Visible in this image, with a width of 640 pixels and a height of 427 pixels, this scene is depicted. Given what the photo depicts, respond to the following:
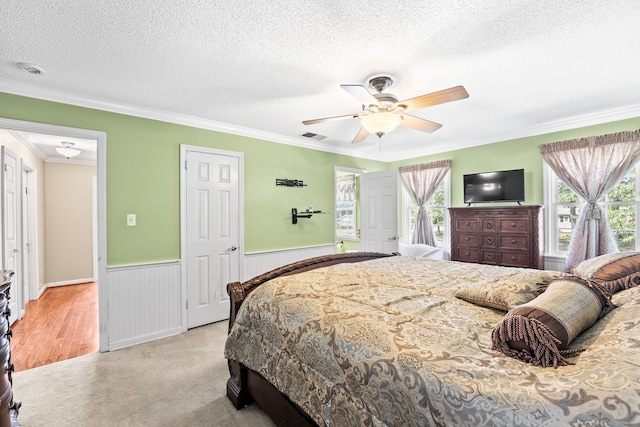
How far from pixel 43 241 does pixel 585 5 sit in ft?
25.2

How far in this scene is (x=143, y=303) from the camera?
3.26m

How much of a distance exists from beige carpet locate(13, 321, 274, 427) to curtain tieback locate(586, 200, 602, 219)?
4.13 m

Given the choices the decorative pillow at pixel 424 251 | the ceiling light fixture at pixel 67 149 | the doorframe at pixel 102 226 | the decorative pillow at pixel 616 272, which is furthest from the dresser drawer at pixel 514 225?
the ceiling light fixture at pixel 67 149

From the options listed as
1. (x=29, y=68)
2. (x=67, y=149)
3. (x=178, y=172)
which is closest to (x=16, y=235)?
(x=67, y=149)

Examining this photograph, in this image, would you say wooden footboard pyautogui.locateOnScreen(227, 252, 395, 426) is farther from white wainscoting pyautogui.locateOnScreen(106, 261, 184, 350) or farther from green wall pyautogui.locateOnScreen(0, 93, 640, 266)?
green wall pyautogui.locateOnScreen(0, 93, 640, 266)

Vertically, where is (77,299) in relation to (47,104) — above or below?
below

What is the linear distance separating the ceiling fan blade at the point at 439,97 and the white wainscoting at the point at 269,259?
2.76 m

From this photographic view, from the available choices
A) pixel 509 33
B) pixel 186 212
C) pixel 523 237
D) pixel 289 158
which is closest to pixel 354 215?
pixel 289 158

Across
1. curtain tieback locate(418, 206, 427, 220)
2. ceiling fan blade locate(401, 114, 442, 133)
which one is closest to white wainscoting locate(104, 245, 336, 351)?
ceiling fan blade locate(401, 114, 442, 133)

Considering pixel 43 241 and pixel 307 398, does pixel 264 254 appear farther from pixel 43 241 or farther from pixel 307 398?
pixel 43 241

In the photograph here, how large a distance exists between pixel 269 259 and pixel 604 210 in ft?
14.0

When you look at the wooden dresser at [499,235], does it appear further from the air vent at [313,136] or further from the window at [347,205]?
the window at [347,205]

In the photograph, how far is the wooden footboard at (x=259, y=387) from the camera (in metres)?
1.64

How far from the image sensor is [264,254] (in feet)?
14.0
